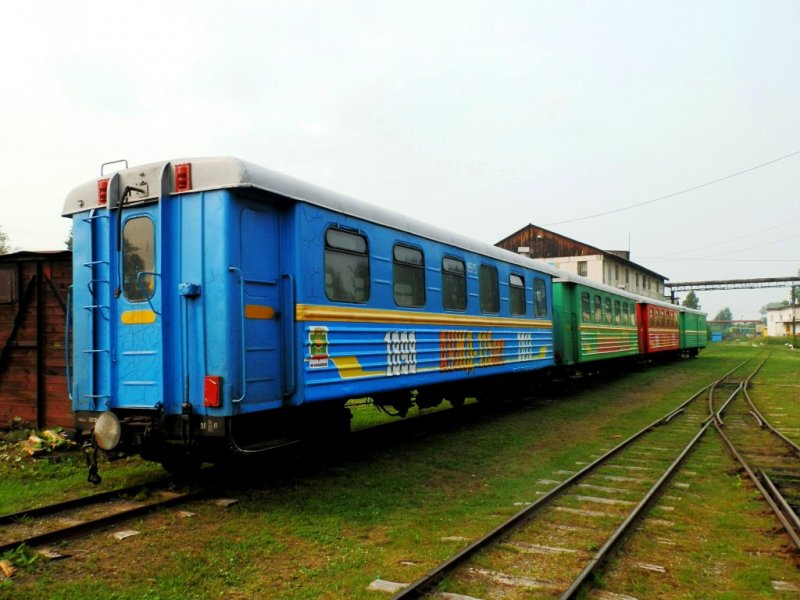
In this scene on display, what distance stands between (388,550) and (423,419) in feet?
23.3

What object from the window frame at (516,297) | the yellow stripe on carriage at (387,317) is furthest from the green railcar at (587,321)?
the yellow stripe on carriage at (387,317)

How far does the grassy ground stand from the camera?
4.41 meters

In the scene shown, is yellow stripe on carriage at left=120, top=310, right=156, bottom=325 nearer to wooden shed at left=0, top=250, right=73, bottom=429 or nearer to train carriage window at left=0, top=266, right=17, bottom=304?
wooden shed at left=0, top=250, right=73, bottom=429

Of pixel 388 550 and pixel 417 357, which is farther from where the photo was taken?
pixel 417 357

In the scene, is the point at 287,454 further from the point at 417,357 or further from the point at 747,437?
the point at 747,437

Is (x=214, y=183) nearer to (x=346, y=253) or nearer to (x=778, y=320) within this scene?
(x=346, y=253)

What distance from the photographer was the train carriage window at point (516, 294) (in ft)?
42.6

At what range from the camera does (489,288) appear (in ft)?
38.9

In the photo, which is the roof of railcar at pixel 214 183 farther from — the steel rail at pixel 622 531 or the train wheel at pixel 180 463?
the steel rail at pixel 622 531

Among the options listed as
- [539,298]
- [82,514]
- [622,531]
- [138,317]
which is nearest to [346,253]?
[138,317]

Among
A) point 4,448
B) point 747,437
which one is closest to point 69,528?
point 4,448

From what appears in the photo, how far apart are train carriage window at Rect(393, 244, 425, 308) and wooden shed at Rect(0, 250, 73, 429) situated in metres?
4.98

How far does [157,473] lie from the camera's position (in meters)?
7.43

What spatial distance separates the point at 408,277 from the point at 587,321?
10982 mm
